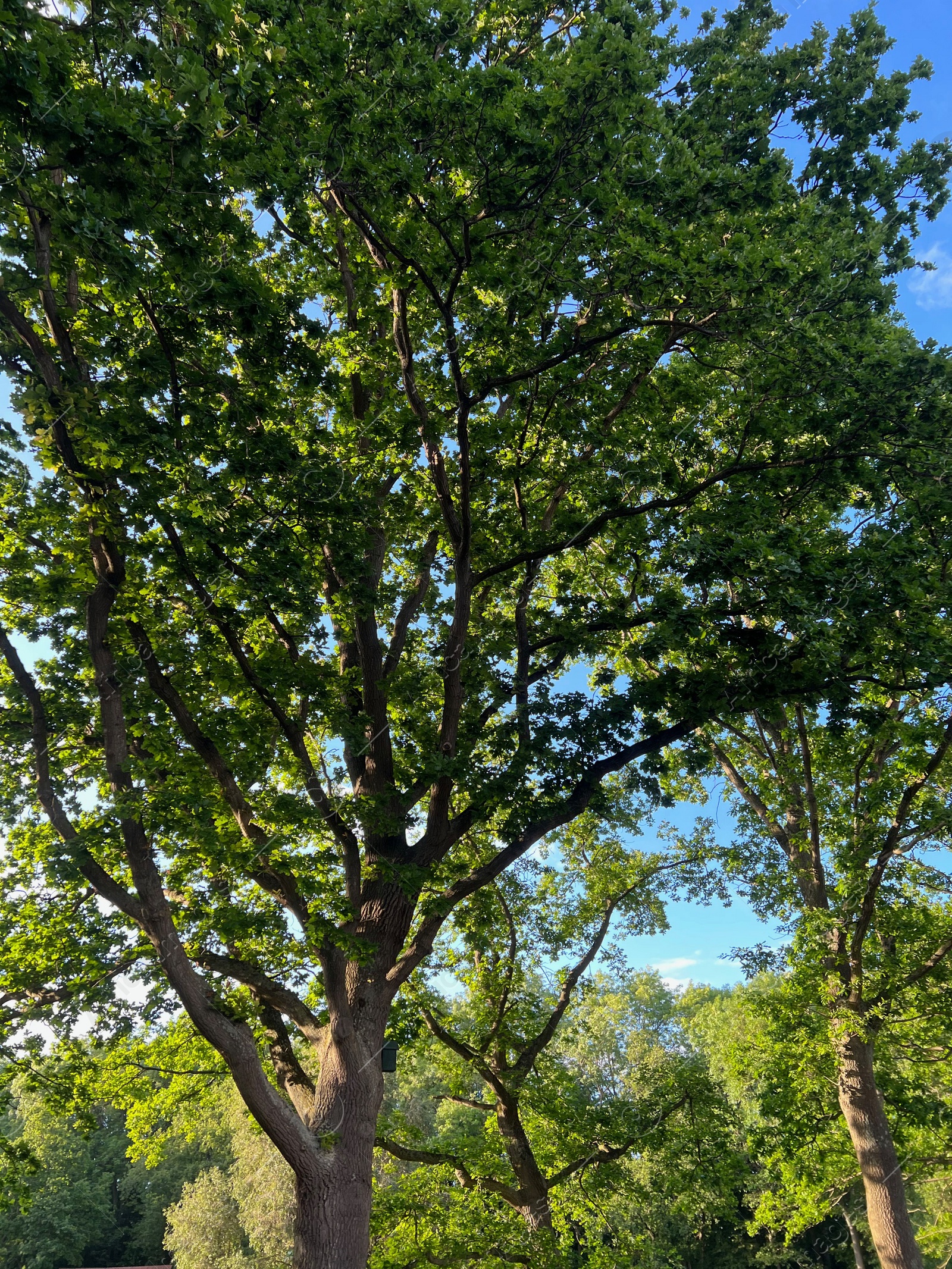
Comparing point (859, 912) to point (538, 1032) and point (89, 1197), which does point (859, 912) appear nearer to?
point (538, 1032)

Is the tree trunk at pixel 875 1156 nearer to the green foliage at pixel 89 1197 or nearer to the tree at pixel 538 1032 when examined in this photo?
the tree at pixel 538 1032

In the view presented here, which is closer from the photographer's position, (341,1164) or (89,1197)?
(341,1164)

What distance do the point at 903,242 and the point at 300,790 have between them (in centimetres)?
993

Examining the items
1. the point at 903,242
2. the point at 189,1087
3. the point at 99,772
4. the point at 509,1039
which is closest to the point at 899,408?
the point at 903,242

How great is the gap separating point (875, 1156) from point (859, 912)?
12.2 feet

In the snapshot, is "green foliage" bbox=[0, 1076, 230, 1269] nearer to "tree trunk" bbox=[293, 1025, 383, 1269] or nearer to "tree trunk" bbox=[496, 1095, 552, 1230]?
"tree trunk" bbox=[496, 1095, 552, 1230]

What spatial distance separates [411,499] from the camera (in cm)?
888

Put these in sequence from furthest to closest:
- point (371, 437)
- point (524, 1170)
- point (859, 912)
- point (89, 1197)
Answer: point (89, 1197) < point (524, 1170) < point (859, 912) < point (371, 437)

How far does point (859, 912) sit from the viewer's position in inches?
386

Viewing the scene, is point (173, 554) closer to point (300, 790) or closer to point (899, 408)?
point (300, 790)

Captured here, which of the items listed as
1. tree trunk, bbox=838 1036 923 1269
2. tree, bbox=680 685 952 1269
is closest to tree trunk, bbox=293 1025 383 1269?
tree, bbox=680 685 952 1269

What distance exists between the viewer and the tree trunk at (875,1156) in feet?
33.7

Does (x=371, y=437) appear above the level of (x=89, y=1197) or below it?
above

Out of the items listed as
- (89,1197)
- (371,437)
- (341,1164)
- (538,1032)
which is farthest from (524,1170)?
(89,1197)
